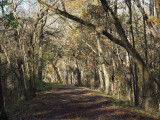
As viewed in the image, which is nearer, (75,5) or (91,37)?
(75,5)

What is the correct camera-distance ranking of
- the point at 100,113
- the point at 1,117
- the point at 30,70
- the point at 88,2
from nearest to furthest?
the point at 1,117
the point at 100,113
the point at 30,70
the point at 88,2

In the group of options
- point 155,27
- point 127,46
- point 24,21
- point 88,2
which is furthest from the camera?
point 88,2

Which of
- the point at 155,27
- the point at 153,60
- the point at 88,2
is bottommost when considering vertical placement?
the point at 153,60

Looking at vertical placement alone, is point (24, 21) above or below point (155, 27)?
above

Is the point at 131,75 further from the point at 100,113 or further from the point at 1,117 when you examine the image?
the point at 1,117

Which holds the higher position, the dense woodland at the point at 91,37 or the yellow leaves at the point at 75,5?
the yellow leaves at the point at 75,5

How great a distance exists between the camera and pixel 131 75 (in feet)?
55.4

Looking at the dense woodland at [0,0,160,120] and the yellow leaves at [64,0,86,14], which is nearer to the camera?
the dense woodland at [0,0,160,120]

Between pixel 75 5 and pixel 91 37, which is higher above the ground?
pixel 75 5

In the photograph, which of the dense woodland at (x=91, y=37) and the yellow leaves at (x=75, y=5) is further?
the yellow leaves at (x=75, y=5)

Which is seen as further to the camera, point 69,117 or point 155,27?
point 155,27

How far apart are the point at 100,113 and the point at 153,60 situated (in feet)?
39.4

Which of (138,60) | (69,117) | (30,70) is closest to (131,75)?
(138,60)

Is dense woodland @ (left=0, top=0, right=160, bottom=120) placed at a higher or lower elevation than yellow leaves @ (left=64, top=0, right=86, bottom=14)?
lower
